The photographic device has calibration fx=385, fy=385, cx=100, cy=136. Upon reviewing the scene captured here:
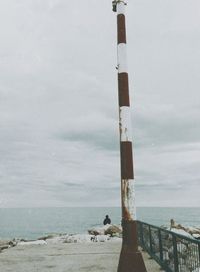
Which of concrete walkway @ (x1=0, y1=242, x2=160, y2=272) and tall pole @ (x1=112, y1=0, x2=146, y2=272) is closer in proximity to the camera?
tall pole @ (x1=112, y1=0, x2=146, y2=272)

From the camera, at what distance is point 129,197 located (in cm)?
848

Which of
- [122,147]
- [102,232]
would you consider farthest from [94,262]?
[102,232]

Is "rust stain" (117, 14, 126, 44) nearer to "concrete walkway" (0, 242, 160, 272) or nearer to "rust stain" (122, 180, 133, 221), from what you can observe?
"rust stain" (122, 180, 133, 221)

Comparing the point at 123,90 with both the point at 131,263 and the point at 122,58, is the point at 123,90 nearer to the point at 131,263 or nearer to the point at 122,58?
the point at 122,58

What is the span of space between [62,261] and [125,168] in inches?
187

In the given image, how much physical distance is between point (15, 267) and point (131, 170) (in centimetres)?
473

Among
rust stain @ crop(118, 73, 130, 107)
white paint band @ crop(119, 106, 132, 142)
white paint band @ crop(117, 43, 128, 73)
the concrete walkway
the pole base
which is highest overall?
white paint band @ crop(117, 43, 128, 73)

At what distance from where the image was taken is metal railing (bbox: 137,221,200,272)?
6867 mm

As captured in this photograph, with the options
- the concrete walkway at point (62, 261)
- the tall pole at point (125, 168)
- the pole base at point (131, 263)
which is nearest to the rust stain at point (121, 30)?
the tall pole at point (125, 168)

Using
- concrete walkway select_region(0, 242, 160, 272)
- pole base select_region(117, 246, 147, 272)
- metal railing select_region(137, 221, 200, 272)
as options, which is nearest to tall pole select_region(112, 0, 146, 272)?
pole base select_region(117, 246, 147, 272)

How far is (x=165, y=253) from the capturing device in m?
9.79

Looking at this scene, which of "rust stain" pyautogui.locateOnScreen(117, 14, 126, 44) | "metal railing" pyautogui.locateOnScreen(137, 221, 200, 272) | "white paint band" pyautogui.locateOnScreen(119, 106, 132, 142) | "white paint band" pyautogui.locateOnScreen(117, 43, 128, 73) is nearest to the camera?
"metal railing" pyautogui.locateOnScreen(137, 221, 200, 272)

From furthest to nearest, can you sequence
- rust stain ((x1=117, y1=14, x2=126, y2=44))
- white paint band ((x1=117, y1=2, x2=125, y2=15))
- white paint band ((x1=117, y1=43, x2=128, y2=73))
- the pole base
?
white paint band ((x1=117, y1=2, x2=125, y2=15)), rust stain ((x1=117, y1=14, x2=126, y2=44)), white paint band ((x1=117, y1=43, x2=128, y2=73)), the pole base

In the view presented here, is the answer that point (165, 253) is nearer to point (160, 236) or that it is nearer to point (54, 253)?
point (160, 236)
